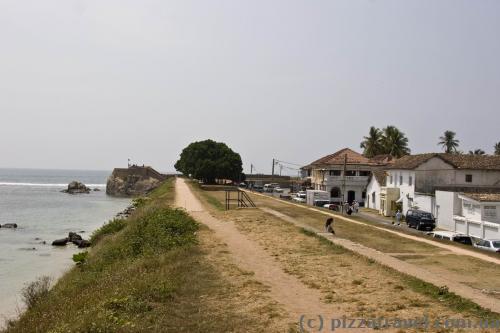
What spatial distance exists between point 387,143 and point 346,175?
23.0m

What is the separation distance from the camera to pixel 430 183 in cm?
5472

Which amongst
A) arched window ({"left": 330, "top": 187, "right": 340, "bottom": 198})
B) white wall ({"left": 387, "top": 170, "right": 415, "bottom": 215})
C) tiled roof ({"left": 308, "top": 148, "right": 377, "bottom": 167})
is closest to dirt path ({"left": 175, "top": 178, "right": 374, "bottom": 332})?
white wall ({"left": 387, "top": 170, "right": 415, "bottom": 215})

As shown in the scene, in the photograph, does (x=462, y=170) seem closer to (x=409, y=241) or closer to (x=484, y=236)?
(x=484, y=236)

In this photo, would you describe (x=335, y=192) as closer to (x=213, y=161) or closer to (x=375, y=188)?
(x=375, y=188)

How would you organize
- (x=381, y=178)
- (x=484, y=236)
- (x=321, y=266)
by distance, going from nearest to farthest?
(x=321, y=266)
(x=484, y=236)
(x=381, y=178)

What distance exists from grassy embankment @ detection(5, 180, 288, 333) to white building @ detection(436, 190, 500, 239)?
81.3ft

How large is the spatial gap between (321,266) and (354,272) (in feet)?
5.47

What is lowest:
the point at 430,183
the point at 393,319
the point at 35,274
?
the point at 35,274

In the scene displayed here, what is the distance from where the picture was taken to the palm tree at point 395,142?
9382 centimetres

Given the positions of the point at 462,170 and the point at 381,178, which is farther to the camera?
the point at 381,178

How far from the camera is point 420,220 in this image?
44.9 metres

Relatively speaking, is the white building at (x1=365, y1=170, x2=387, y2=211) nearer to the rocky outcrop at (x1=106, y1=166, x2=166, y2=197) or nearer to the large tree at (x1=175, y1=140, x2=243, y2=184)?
the large tree at (x1=175, y1=140, x2=243, y2=184)

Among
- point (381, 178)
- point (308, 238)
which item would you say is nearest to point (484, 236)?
point (308, 238)

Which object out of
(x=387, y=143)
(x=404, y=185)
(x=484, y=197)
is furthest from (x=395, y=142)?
(x=484, y=197)
